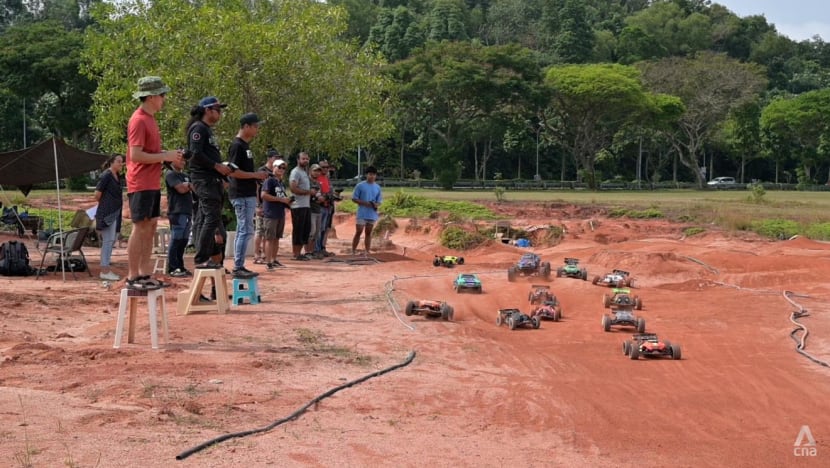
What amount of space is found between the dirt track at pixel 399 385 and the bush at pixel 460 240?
27.7ft

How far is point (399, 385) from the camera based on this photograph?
7.17 metres

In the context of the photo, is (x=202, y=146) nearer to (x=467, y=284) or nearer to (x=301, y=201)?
(x=467, y=284)

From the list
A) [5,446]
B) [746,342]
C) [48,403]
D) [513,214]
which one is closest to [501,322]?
[746,342]

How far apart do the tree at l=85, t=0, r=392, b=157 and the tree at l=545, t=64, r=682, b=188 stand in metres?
43.0

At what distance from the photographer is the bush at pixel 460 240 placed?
70.5 ft

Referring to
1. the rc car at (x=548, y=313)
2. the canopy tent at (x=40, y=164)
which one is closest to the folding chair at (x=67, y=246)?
the canopy tent at (x=40, y=164)

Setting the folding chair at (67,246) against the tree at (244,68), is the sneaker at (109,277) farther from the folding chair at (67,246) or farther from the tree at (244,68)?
the tree at (244,68)

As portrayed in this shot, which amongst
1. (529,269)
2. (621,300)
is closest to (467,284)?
(529,269)

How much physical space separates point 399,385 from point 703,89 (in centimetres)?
6988

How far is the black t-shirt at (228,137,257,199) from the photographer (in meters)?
10.9

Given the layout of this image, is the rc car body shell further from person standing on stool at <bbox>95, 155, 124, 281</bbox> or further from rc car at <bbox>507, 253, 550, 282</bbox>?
person standing on stool at <bbox>95, 155, 124, 281</bbox>

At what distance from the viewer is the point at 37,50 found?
54531 millimetres

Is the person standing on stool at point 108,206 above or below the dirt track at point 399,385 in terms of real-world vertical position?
above

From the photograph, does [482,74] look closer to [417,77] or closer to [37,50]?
[417,77]
